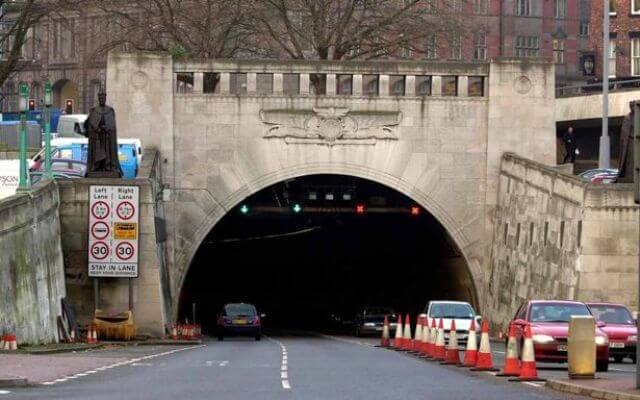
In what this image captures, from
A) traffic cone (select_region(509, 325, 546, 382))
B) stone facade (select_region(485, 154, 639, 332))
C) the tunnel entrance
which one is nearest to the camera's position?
traffic cone (select_region(509, 325, 546, 382))

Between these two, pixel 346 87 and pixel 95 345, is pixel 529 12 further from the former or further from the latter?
pixel 95 345

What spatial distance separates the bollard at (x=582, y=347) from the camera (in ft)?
88.0

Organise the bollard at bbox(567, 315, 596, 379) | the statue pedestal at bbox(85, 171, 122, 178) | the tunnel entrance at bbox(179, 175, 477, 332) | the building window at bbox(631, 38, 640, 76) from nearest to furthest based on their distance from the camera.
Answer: the bollard at bbox(567, 315, 596, 379) → the statue pedestal at bbox(85, 171, 122, 178) → the tunnel entrance at bbox(179, 175, 477, 332) → the building window at bbox(631, 38, 640, 76)

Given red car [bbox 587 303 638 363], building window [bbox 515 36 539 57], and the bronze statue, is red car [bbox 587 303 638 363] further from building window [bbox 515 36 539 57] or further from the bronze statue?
building window [bbox 515 36 539 57]

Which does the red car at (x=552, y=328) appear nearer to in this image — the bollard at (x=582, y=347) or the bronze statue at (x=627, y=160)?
the bollard at (x=582, y=347)

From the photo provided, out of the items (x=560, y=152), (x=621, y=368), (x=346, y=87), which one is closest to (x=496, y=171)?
(x=621, y=368)

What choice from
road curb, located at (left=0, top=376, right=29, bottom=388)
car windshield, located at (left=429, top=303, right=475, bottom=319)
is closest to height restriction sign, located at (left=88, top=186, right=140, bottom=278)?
car windshield, located at (left=429, top=303, right=475, bottom=319)

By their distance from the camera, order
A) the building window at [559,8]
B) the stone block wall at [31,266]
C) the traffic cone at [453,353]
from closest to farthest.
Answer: the traffic cone at [453,353] < the stone block wall at [31,266] < the building window at [559,8]

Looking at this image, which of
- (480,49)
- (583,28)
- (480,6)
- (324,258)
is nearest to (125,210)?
A: (324,258)

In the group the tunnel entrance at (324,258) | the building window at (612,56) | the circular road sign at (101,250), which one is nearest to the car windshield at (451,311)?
the circular road sign at (101,250)

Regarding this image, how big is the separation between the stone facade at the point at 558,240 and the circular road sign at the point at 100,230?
12981mm

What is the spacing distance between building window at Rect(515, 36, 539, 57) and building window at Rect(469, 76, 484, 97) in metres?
58.1

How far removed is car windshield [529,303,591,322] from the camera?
34.8 m

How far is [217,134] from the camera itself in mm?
56906
